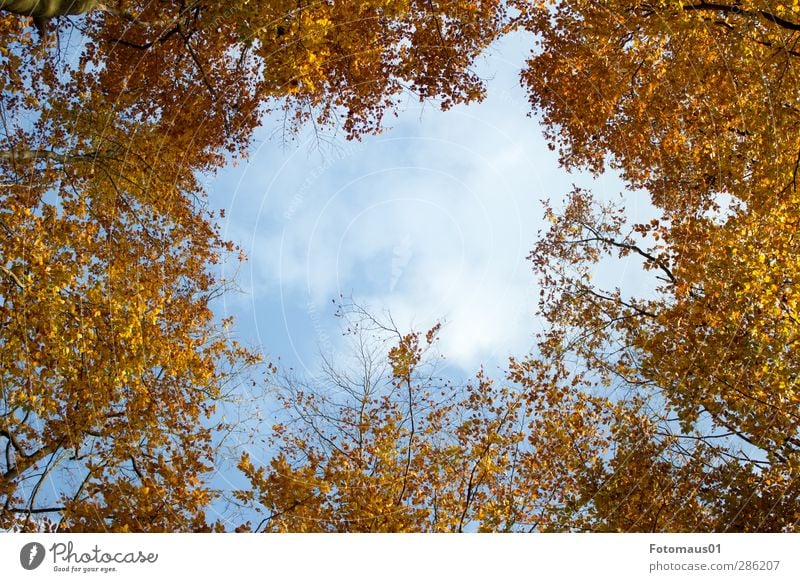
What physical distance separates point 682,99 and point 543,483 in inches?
539

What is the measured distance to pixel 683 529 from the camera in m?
13.9

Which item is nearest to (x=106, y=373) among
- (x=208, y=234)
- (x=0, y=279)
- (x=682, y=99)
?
(x=0, y=279)

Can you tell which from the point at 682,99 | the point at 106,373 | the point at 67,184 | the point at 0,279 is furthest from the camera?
the point at 682,99

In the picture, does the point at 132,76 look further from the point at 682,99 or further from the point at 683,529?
the point at 683,529

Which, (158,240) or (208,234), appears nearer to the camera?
(158,240)

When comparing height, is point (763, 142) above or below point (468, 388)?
above

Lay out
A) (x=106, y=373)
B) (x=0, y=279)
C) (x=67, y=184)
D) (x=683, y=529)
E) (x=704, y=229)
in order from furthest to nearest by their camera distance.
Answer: (x=704, y=229)
(x=67, y=184)
(x=106, y=373)
(x=683, y=529)
(x=0, y=279)

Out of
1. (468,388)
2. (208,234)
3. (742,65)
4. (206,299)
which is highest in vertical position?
(742,65)

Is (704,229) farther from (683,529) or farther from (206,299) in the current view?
(206,299)

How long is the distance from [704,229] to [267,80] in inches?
551

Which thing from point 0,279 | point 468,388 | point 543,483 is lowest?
point 543,483

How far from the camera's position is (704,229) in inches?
709

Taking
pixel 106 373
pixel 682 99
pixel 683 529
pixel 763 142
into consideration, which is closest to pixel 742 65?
pixel 763 142

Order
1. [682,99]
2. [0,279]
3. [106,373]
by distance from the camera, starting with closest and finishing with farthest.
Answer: [0,279], [106,373], [682,99]
